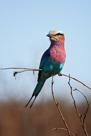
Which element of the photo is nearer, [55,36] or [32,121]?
[55,36]

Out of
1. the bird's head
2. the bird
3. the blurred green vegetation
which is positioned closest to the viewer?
the bird's head

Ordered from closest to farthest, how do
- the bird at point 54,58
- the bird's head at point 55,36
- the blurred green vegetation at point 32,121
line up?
the bird's head at point 55,36
the bird at point 54,58
the blurred green vegetation at point 32,121

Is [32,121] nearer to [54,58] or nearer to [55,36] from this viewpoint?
[54,58]

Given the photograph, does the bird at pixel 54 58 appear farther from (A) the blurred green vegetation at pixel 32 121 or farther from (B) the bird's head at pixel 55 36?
(A) the blurred green vegetation at pixel 32 121

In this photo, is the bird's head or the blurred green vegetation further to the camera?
the blurred green vegetation

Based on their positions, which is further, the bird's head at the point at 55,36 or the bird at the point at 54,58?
the bird at the point at 54,58

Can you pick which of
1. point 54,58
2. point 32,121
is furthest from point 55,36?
point 32,121

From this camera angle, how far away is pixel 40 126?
10.8 meters

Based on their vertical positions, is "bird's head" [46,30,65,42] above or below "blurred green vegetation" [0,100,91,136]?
above

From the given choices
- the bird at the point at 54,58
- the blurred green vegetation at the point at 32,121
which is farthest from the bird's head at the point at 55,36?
the blurred green vegetation at the point at 32,121

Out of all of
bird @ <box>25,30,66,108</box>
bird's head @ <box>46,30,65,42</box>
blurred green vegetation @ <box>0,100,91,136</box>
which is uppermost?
bird's head @ <box>46,30,65,42</box>

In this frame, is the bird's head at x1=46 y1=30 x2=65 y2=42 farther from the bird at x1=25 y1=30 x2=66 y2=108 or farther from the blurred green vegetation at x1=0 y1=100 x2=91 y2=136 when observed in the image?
the blurred green vegetation at x1=0 y1=100 x2=91 y2=136

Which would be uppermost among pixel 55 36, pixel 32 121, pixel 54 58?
pixel 55 36

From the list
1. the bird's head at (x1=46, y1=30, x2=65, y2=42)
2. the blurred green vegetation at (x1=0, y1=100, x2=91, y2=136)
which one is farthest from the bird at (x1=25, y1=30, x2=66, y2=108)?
the blurred green vegetation at (x1=0, y1=100, x2=91, y2=136)
